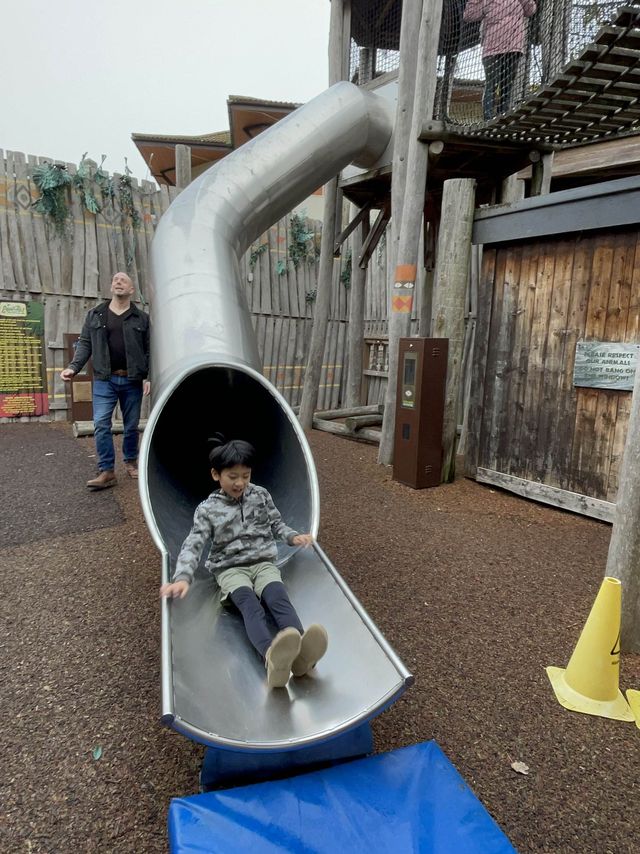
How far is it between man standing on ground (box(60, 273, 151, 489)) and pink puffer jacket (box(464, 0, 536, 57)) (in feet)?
16.1

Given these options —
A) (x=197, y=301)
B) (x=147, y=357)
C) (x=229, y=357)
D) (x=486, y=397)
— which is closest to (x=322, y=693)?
(x=229, y=357)

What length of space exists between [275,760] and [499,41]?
24.3 ft

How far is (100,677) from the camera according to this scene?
286cm

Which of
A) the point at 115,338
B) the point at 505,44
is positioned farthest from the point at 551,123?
the point at 115,338

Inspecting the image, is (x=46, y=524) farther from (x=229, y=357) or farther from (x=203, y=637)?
(x=203, y=637)

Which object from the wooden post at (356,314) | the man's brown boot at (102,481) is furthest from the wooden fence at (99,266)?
the man's brown boot at (102,481)

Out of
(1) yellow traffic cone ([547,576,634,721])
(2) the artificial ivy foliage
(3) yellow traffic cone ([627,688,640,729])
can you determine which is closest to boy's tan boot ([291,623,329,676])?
(1) yellow traffic cone ([547,576,634,721])

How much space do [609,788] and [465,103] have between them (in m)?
9.42

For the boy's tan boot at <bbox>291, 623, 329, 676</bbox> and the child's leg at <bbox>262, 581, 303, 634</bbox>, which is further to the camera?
the child's leg at <bbox>262, 581, 303, 634</bbox>

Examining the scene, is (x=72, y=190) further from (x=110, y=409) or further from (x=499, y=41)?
(x=499, y=41)

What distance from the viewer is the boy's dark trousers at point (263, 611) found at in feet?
8.54

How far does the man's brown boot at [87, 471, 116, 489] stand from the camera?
5.77 meters

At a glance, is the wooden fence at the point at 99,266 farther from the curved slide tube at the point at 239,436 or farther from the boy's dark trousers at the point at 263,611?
the boy's dark trousers at the point at 263,611

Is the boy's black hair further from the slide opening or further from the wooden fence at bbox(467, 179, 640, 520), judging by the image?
the wooden fence at bbox(467, 179, 640, 520)
